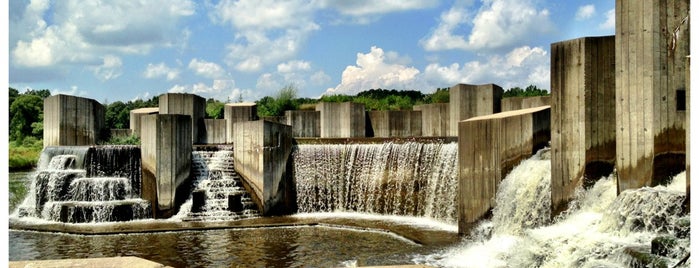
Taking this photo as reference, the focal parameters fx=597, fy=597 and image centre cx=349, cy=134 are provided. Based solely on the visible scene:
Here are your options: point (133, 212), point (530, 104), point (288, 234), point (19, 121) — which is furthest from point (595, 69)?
point (19, 121)

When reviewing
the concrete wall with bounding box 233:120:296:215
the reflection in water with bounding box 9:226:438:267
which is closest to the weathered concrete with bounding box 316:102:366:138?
the concrete wall with bounding box 233:120:296:215

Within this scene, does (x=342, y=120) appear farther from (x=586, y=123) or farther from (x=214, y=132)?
(x=586, y=123)

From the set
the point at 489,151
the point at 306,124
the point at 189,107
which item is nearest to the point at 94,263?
the point at 489,151

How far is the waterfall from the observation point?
12227mm

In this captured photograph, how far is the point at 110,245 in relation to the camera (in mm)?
9562

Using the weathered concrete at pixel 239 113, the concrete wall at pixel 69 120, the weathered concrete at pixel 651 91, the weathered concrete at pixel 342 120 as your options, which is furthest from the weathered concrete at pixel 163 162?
the weathered concrete at pixel 651 91

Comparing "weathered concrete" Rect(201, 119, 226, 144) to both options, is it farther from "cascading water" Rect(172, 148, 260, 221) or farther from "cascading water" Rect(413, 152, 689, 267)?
"cascading water" Rect(413, 152, 689, 267)

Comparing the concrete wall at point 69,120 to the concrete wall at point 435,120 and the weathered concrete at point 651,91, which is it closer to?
the concrete wall at point 435,120

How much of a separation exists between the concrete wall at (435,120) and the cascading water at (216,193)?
21.9 ft

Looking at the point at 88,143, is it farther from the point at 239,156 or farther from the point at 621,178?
the point at 621,178

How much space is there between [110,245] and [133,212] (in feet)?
9.59

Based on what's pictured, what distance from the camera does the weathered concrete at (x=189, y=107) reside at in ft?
56.4

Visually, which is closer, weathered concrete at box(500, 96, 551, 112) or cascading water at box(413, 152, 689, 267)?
cascading water at box(413, 152, 689, 267)

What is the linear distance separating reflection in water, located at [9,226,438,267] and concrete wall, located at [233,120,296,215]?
2.21 meters
